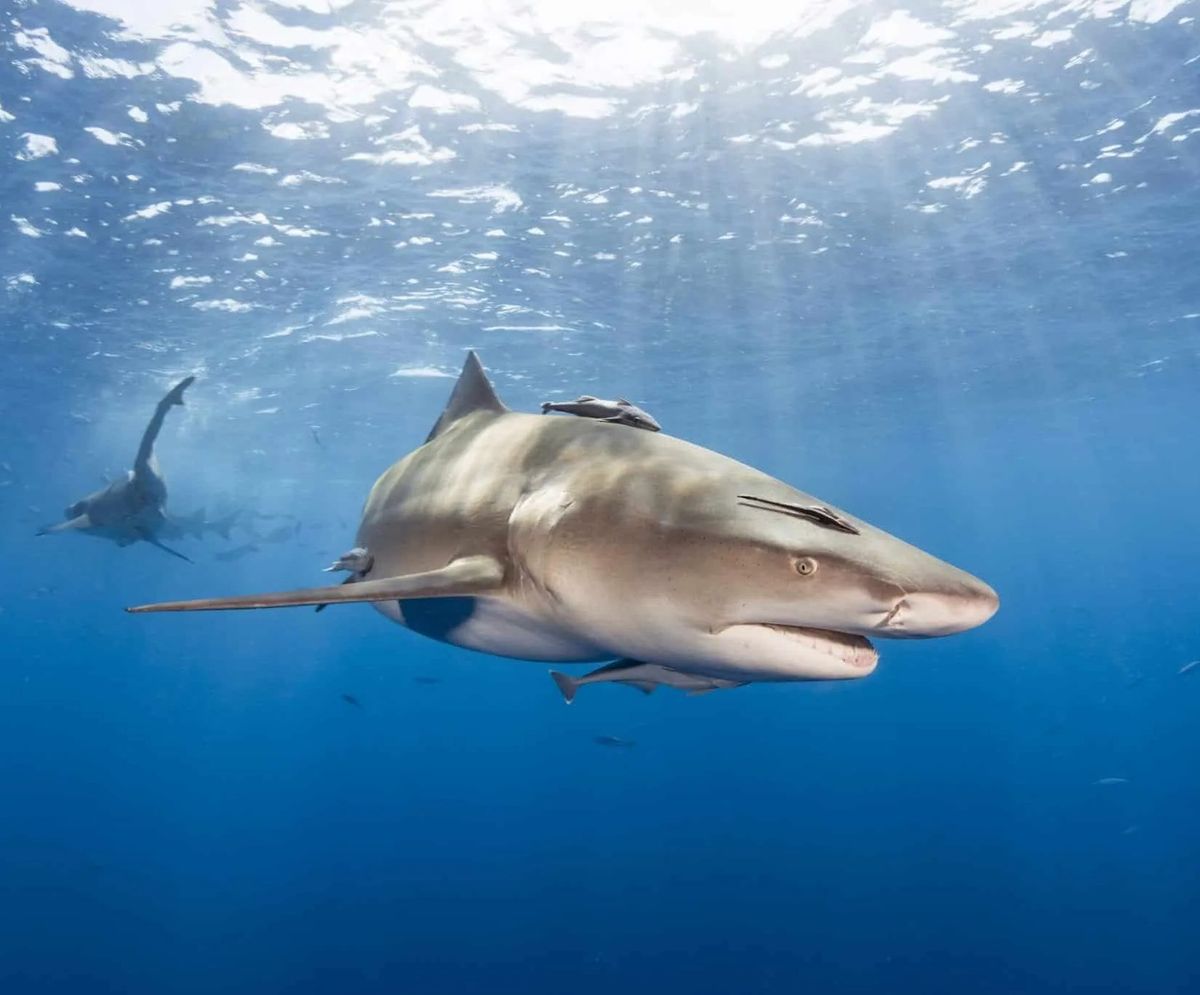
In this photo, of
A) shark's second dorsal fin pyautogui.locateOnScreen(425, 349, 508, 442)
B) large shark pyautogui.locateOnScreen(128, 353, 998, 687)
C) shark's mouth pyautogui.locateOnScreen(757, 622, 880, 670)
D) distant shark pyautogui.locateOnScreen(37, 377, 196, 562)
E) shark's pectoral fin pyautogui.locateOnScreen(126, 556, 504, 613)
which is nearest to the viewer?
large shark pyautogui.locateOnScreen(128, 353, 998, 687)

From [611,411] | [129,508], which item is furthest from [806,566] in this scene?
[129,508]

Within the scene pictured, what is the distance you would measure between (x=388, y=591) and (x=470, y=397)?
257 cm

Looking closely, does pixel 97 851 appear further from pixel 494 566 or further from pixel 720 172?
pixel 494 566

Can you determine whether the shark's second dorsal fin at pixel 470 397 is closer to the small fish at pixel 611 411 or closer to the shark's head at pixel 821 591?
the small fish at pixel 611 411

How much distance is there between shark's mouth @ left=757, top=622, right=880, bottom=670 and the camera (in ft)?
7.38

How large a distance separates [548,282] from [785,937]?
53.4 ft

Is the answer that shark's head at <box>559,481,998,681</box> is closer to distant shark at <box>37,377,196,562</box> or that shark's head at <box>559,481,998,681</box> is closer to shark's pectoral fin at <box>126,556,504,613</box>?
shark's pectoral fin at <box>126,556,504,613</box>

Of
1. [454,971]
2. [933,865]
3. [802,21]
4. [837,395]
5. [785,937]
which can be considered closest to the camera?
[802,21]

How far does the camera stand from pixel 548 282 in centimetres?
2033

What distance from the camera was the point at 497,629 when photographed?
3.60 meters

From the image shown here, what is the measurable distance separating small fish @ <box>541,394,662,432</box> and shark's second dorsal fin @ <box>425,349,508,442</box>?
565 millimetres

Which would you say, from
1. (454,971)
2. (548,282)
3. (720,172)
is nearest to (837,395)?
(548,282)

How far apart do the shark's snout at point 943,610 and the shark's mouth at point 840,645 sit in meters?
0.23

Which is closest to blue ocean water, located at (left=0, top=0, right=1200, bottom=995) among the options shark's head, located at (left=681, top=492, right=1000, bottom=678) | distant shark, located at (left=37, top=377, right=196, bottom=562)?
distant shark, located at (left=37, top=377, right=196, bottom=562)
